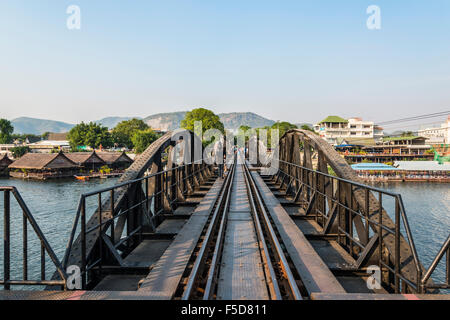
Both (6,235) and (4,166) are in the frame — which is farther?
(4,166)

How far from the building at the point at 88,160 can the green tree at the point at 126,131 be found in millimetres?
40507

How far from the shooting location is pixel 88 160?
6125 cm

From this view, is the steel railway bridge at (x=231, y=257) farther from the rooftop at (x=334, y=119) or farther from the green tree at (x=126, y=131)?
the rooftop at (x=334, y=119)

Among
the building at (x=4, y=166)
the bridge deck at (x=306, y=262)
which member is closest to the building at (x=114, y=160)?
the building at (x=4, y=166)

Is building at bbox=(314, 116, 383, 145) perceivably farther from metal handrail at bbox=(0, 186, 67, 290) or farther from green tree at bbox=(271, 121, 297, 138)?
metal handrail at bbox=(0, 186, 67, 290)

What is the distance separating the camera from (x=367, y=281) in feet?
14.1

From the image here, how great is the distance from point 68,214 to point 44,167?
3221cm

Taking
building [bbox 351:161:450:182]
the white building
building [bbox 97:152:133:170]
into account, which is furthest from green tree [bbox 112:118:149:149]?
the white building

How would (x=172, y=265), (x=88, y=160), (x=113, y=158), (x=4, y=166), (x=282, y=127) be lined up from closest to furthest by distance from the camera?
(x=172, y=265), (x=88, y=160), (x=4, y=166), (x=113, y=158), (x=282, y=127)

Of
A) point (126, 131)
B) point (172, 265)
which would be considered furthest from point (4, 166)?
point (172, 265)

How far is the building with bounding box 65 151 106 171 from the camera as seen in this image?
60909mm

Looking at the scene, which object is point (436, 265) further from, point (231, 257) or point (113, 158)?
point (113, 158)
